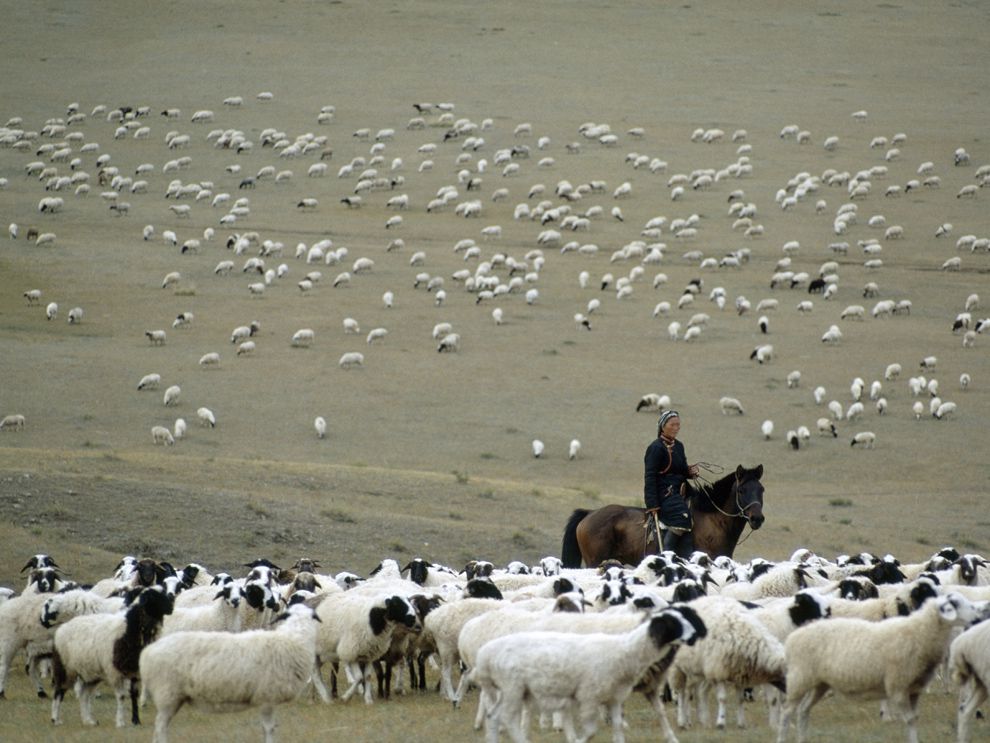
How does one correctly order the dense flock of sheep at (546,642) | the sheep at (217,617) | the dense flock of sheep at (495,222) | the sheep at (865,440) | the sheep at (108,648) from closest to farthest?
Result: the dense flock of sheep at (546,642) → the sheep at (108,648) → the sheep at (217,617) → the sheep at (865,440) → the dense flock of sheep at (495,222)

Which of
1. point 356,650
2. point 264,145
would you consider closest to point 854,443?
point 356,650

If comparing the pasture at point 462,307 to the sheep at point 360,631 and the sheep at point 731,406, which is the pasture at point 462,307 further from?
the sheep at point 731,406

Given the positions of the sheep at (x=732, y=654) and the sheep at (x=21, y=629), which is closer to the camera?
the sheep at (x=732, y=654)

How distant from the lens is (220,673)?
1096 cm

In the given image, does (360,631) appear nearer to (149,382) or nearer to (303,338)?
(149,382)

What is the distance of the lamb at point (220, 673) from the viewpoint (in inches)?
432

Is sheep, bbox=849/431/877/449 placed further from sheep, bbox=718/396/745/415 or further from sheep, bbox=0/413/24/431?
sheep, bbox=0/413/24/431

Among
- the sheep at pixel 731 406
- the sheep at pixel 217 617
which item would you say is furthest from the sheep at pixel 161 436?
the sheep at pixel 217 617

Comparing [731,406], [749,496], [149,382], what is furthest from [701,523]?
[149,382]

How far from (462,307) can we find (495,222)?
14517mm

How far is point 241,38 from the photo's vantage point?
107 meters

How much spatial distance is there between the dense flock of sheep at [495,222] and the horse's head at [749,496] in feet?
55.1

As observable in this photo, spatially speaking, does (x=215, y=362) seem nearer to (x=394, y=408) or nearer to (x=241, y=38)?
(x=394, y=408)

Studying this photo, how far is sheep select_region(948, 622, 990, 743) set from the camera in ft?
33.2
